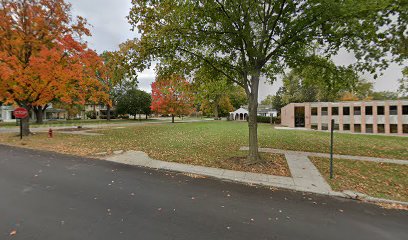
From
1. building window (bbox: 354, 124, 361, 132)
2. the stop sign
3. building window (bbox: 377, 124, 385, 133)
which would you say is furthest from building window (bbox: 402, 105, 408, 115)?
the stop sign

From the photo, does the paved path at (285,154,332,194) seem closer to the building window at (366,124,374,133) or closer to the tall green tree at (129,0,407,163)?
the tall green tree at (129,0,407,163)

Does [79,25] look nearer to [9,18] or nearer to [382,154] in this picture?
[9,18]

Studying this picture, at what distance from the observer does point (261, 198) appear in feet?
16.4

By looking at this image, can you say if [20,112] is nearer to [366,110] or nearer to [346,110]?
[346,110]

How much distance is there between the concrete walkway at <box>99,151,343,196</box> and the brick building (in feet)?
75.3

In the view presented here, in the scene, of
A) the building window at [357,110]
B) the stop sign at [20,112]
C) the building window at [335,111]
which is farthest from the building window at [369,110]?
the stop sign at [20,112]

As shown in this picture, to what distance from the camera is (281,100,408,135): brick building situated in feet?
79.8

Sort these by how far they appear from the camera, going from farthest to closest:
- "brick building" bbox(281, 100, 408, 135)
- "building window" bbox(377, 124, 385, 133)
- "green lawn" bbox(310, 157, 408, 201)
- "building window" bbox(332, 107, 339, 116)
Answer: "building window" bbox(332, 107, 339, 116) → "building window" bbox(377, 124, 385, 133) → "brick building" bbox(281, 100, 408, 135) → "green lawn" bbox(310, 157, 408, 201)

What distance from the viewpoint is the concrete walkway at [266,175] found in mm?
5941

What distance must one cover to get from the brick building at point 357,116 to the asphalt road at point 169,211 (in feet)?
88.1

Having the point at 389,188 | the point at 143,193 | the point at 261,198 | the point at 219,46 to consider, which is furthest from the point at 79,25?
the point at 389,188

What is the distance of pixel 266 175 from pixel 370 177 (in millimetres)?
3589

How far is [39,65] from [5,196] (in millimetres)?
11672

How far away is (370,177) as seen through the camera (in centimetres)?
680
